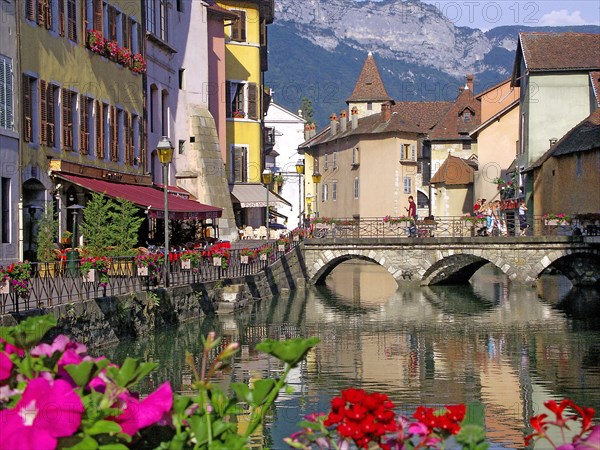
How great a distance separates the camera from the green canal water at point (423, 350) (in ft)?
57.6

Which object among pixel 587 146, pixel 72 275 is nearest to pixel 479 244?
pixel 587 146

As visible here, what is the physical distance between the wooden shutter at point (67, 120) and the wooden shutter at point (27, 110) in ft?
7.65

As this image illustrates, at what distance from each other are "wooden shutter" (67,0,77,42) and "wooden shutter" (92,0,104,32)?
1765 mm

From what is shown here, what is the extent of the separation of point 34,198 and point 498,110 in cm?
4516

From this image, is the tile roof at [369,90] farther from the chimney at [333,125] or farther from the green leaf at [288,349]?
the green leaf at [288,349]

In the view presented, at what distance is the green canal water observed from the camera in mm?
17562

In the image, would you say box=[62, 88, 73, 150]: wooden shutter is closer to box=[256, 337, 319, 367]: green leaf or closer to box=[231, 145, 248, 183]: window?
box=[231, 145, 248, 183]: window

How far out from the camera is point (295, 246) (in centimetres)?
4391

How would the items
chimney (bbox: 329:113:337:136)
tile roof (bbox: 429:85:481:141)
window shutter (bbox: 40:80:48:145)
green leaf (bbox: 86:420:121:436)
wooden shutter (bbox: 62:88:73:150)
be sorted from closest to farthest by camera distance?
green leaf (bbox: 86:420:121:436) < window shutter (bbox: 40:80:48:145) < wooden shutter (bbox: 62:88:73:150) < tile roof (bbox: 429:85:481:141) < chimney (bbox: 329:113:337:136)

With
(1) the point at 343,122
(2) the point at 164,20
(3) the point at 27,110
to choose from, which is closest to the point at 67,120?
(3) the point at 27,110

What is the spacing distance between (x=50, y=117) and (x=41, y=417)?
22.2m

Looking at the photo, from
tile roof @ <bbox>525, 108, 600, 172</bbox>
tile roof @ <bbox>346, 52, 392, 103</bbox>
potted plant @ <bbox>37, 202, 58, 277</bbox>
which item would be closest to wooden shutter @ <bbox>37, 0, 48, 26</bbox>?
potted plant @ <bbox>37, 202, 58, 277</bbox>

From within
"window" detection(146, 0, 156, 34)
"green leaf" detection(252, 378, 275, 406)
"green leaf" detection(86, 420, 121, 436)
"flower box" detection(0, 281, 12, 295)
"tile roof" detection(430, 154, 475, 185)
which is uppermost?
"window" detection(146, 0, 156, 34)

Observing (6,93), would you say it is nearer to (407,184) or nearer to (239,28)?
(239,28)
